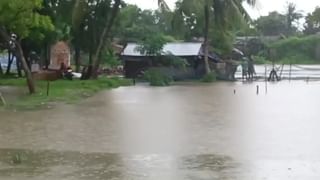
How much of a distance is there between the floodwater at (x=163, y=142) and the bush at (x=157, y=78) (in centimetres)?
1650

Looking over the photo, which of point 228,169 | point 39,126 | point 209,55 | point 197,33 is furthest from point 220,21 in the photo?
point 228,169

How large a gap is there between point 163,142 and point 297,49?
238 ft

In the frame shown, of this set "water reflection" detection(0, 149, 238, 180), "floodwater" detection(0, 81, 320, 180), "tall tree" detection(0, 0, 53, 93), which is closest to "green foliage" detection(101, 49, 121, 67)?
"tall tree" detection(0, 0, 53, 93)

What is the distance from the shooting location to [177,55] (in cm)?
4525

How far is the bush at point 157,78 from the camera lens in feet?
130

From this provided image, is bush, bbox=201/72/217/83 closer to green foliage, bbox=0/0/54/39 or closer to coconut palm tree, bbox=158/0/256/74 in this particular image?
coconut palm tree, bbox=158/0/256/74

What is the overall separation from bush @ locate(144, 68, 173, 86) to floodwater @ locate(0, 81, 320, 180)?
16501mm

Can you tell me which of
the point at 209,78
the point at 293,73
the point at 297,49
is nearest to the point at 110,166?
the point at 209,78

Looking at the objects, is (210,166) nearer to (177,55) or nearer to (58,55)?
(177,55)

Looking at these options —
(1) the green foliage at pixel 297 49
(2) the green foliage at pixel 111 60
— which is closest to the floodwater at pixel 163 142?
(2) the green foliage at pixel 111 60

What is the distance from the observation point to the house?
1786 inches

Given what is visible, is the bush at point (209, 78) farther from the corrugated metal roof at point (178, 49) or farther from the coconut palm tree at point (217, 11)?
the corrugated metal roof at point (178, 49)

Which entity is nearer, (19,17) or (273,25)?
(19,17)

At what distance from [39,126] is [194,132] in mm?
4060
